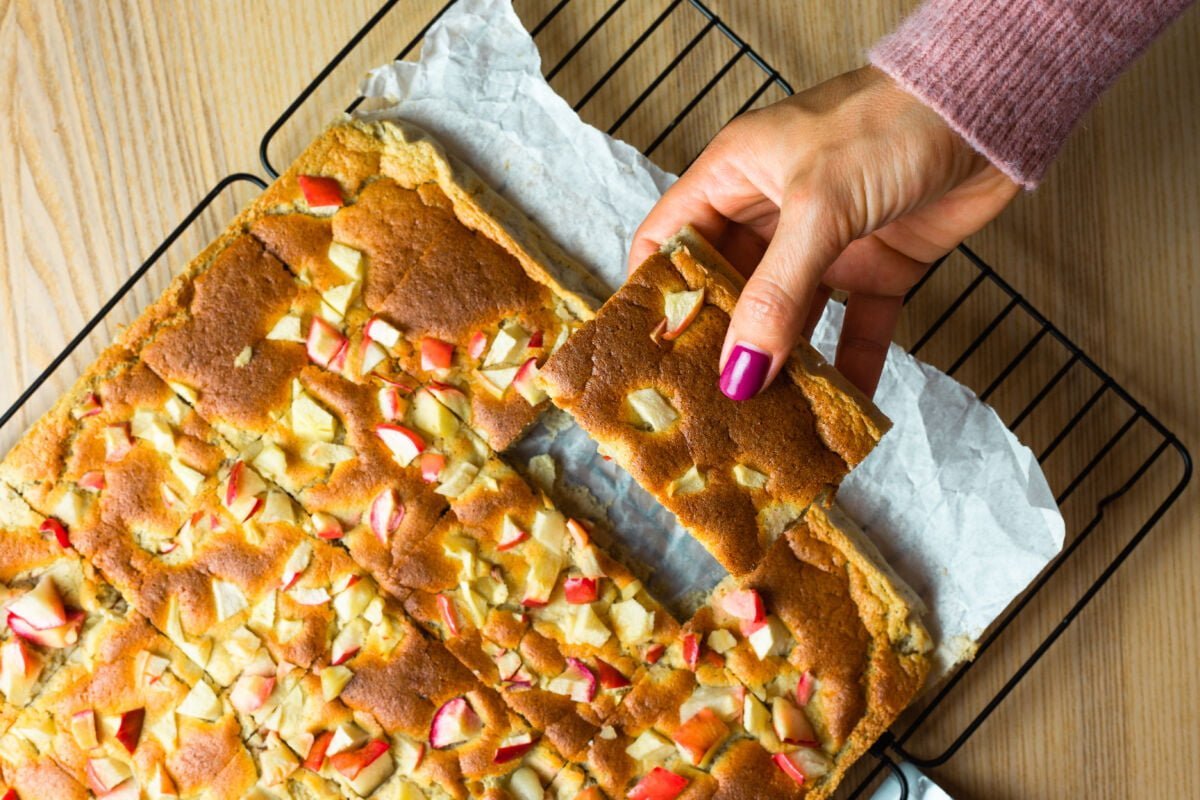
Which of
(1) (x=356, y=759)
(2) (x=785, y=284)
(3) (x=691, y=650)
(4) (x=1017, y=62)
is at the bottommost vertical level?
(1) (x=356, y=759)

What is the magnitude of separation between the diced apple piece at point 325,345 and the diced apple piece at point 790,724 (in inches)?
58.8

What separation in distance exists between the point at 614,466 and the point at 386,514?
656mm

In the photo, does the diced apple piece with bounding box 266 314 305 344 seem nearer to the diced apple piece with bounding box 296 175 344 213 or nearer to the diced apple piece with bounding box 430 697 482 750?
the diced apple piece with bounding box 296 175 344 213

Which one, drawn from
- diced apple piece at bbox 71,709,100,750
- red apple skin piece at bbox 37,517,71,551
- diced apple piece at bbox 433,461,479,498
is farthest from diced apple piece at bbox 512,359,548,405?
diced apple piece at bbox 71,709,100,750

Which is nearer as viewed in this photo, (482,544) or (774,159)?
(774,159)

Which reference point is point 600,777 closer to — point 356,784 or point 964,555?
point 356,784

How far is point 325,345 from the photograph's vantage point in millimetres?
2826

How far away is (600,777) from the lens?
2.76 m

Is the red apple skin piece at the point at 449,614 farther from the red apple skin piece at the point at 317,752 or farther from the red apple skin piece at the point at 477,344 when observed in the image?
the red apple skin piece at the point at 477,344

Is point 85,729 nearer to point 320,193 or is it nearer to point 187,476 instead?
point 187,476

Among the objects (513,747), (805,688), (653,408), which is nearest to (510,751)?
(513,747)

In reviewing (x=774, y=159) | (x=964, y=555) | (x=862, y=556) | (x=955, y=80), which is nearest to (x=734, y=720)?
(x=862, y=556)

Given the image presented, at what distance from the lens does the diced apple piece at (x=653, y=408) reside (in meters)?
2.47

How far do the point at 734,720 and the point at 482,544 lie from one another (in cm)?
82
